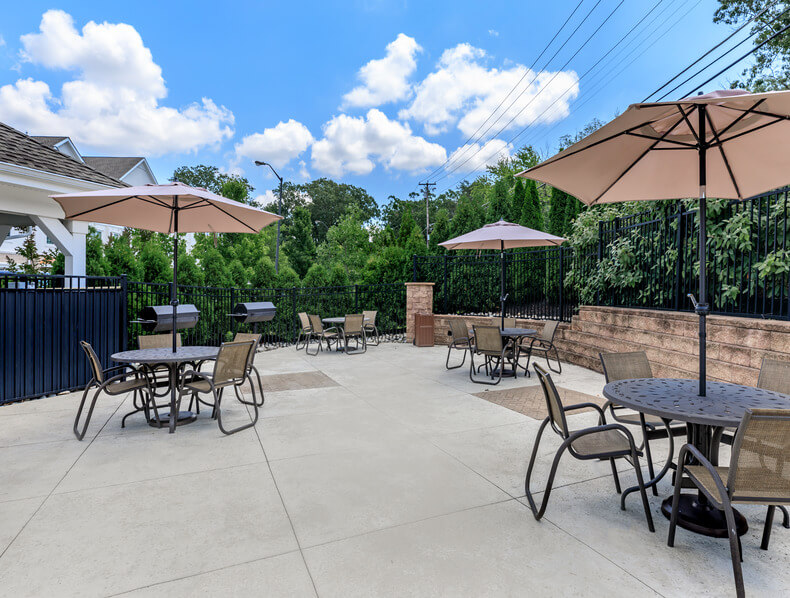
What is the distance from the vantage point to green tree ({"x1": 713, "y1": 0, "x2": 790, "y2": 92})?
17.1 metres

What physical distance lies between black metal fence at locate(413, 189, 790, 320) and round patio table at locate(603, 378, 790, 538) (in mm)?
2639

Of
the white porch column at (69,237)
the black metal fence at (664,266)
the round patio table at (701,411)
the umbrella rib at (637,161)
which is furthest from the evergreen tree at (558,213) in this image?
the white porch column at (69,237)

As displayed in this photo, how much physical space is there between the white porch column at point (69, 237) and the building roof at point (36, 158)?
85 cm

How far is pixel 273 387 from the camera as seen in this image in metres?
6.59

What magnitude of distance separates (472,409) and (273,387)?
307 cm

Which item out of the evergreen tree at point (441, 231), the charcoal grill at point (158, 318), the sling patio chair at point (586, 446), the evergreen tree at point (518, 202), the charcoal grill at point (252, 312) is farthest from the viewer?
the evergreen tree at point (441, 231)

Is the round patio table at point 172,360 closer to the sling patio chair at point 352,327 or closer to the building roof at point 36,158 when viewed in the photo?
the building roof at point 36,158

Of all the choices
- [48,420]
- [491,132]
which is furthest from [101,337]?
[491,132]

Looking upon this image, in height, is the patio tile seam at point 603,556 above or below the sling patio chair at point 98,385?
below

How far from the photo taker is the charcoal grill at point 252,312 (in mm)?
9500

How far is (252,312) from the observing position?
9.55 meters

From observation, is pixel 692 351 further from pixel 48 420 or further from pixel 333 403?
pixel 48 420

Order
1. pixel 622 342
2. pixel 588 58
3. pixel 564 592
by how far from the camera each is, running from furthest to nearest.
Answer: pixel 588 58, pixel 622 342, pixel 564 592

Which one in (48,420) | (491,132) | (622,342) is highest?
(491,132)
